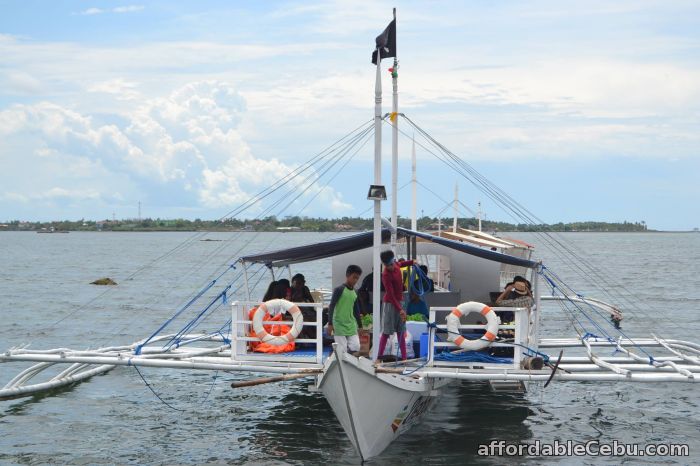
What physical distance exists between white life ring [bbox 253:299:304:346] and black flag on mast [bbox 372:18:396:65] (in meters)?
4.40

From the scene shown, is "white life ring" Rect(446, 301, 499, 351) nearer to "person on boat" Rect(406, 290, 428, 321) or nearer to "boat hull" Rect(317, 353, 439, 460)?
"boat hull" Rect(317, 353, 439, 460)

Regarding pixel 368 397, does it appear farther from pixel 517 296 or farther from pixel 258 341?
pixel 517 296

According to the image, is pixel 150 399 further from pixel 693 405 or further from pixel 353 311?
pixel 693 405

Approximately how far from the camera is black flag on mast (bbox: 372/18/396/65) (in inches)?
607

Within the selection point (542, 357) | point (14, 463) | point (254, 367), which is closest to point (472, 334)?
point (542, 357)

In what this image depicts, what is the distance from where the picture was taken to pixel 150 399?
2067 centimetres

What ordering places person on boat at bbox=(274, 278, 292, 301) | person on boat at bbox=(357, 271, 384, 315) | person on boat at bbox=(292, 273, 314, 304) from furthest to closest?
person on boat at bbox=(357, 271, 384, 315)
person on boat at bbox=(274, 278, 292, 301)
person on boat at bbox=(292, 273, 314, 304)

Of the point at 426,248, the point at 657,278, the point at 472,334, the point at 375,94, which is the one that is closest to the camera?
the point at 375,94

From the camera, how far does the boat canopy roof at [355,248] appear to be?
639 inches

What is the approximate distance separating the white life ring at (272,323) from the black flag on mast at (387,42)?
4395 millimetres

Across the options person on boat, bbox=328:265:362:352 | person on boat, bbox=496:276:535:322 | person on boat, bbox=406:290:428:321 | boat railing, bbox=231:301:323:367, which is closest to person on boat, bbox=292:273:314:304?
boat railing, bbox=231:301:323:367

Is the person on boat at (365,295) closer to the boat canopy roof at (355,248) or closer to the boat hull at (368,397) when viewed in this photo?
the boat canopy roof at (355,248)

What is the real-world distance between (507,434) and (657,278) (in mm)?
51939

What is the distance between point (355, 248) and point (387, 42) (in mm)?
3925
